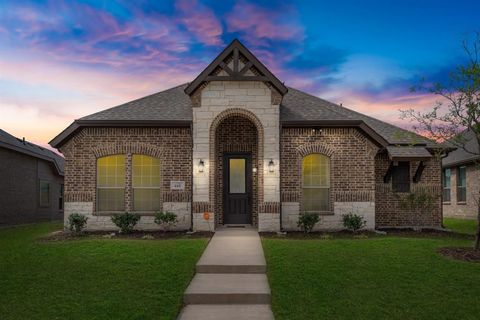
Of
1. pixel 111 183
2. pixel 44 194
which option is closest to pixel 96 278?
pixel 111 183

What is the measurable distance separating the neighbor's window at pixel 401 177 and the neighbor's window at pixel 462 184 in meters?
9.72

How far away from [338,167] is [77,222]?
972 cm

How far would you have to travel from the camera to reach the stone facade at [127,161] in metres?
15.3

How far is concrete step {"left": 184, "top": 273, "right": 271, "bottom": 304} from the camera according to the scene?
7.63m

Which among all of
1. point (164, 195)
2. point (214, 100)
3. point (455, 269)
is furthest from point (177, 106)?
point (455, 269)

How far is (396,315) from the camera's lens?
22.1 ft

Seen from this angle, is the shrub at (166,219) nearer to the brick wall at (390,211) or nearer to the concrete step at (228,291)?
the concrete step at (228,291)

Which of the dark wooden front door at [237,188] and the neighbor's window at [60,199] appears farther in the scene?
the neighbor's window at [60,199]

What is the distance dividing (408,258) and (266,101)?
280 inches

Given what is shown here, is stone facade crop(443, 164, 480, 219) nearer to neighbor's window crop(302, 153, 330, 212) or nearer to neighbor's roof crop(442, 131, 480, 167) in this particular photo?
neighbor's roof crop(442, 131, 480, 167)

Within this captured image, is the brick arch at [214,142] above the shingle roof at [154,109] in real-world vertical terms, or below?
below

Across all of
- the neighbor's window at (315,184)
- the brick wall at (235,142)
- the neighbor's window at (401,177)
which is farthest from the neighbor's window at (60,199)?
the neighbor's window at (401,177)

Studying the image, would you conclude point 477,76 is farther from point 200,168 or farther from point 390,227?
point 200,168

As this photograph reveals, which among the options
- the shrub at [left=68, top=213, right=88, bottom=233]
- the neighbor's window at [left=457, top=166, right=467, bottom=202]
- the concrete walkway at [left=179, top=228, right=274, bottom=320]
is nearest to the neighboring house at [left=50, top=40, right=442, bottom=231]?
the shrub at [left=68, top=213, right=88, bottom=233]
